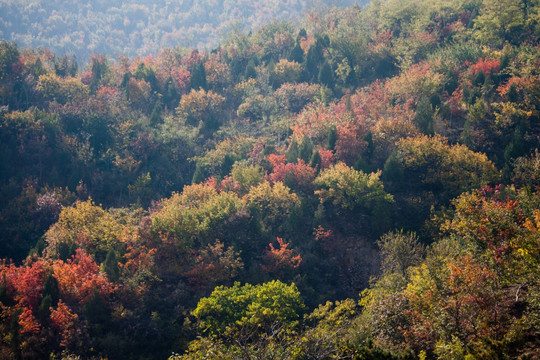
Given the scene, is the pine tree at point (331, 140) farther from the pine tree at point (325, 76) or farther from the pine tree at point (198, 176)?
the pine tree at point (325, 76)

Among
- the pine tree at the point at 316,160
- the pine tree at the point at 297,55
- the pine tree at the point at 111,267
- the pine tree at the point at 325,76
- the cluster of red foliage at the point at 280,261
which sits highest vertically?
the pine tree at the point at 297,55

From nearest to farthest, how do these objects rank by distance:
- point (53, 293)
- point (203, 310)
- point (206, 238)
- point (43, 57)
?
point (203, 310) → point (53, 293) → point (206, 238) → point (43, 57)

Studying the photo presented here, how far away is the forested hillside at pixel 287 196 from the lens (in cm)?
2862

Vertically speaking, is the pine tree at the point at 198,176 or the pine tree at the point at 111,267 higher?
the pine tree at the point at 111,267

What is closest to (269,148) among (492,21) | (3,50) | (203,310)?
(203,310)

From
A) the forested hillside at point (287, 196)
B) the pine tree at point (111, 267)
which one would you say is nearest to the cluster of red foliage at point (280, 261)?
the forested hillside at point (287, 196)

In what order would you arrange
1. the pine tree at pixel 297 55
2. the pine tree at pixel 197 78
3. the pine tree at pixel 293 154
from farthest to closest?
the pine tree at pixel 297 55
the pine tree at pixel 197 78
the pine tree at pixel 293 154

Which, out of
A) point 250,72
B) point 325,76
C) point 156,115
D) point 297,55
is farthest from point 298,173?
point 297,55

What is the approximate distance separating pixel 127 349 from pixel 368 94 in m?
53.2

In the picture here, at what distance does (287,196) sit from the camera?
51875mm

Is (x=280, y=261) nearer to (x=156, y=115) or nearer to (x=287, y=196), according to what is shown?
(x=287, y=196)

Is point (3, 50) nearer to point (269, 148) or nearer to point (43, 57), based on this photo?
point (43, 57)

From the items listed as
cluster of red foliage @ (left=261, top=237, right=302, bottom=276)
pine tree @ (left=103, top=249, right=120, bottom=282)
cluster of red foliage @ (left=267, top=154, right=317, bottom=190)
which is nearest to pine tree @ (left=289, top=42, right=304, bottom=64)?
cluster of red foliage @ (left=267, top=154, right=317, bottom=190)

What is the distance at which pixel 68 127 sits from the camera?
69250mm
